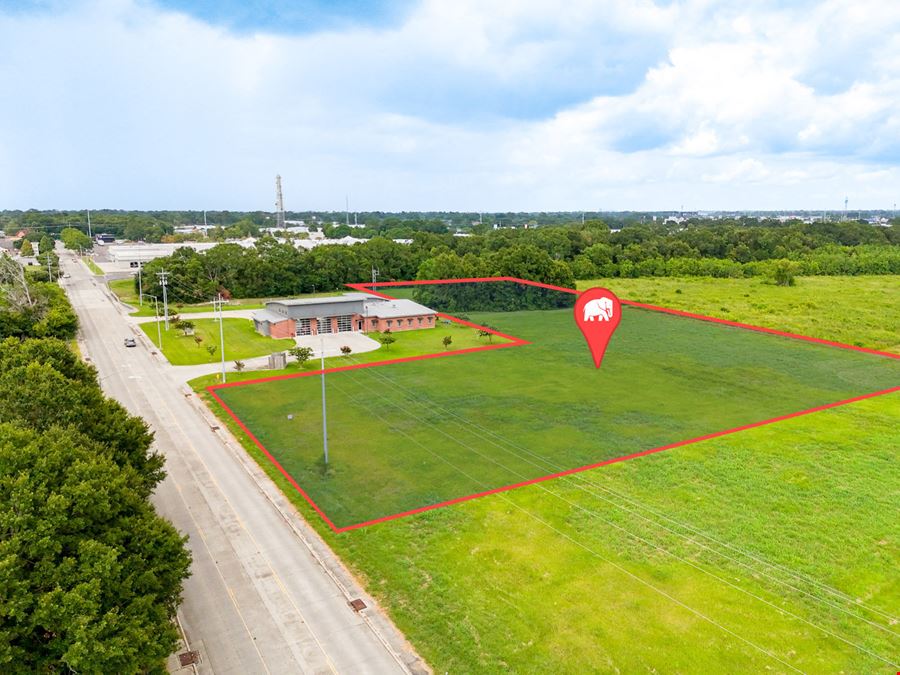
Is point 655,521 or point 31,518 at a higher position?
point 31,518

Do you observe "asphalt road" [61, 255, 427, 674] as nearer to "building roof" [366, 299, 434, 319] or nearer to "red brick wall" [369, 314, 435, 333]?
"red brick wall" [369, 314, 435, 333]

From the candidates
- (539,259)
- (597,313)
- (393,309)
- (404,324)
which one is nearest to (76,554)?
(597,313)

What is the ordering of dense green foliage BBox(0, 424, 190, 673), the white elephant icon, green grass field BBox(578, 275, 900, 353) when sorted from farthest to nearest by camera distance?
green grass field BBox(578, 275, 900, 353), the white elephant icon, dense green foliage BBox(0, 424, 190, 673)

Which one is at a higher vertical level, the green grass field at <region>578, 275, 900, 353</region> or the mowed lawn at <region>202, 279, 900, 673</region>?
the green grass field at <region>578, 275, 900, 353</region>

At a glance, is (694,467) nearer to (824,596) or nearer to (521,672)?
(824,596)

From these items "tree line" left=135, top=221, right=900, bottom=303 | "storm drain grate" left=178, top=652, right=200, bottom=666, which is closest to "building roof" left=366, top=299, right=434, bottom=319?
"tree line" left=135, top=221, right=900, bottom=303

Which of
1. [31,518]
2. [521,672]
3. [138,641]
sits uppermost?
[31,518]

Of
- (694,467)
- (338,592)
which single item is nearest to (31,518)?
(338,592)
